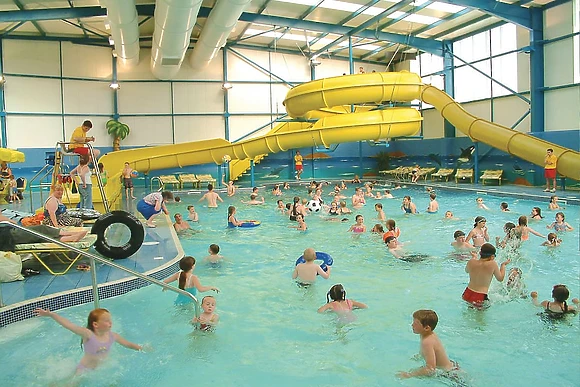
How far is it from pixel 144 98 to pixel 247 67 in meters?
5.35

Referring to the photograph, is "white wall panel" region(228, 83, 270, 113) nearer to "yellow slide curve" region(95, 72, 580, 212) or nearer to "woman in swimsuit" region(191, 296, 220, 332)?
"yellow slide curve" region(95, 72, 580, 212)

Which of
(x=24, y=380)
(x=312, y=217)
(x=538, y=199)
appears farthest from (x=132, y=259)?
(x=538, y=199)

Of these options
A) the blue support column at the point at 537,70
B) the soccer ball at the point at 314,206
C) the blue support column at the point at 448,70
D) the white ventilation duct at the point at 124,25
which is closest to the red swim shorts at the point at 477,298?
the soccer ball at the point at 314,206

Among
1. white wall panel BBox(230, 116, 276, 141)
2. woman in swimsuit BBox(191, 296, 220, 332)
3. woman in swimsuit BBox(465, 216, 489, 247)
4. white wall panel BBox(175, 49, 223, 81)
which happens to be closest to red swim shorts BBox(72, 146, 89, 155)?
woman in swimsuit BBox(191, 296, 220, 332)

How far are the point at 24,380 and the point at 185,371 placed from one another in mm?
1380

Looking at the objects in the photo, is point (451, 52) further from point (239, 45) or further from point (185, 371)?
point (185, 371)

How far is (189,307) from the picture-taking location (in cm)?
589

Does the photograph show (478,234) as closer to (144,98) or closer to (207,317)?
(207,317)

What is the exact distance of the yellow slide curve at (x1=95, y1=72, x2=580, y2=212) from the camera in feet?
51.0

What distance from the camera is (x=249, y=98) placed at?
83.1 feet

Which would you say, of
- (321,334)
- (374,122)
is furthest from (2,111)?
(321,334)

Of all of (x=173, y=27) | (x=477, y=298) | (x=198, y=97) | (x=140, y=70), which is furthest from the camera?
(x=198, y=97)

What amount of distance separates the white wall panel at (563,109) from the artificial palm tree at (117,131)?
58.0 feet

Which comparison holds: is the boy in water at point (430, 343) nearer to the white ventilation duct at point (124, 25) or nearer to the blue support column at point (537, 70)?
the white ventilation duct at point (124, 25)
